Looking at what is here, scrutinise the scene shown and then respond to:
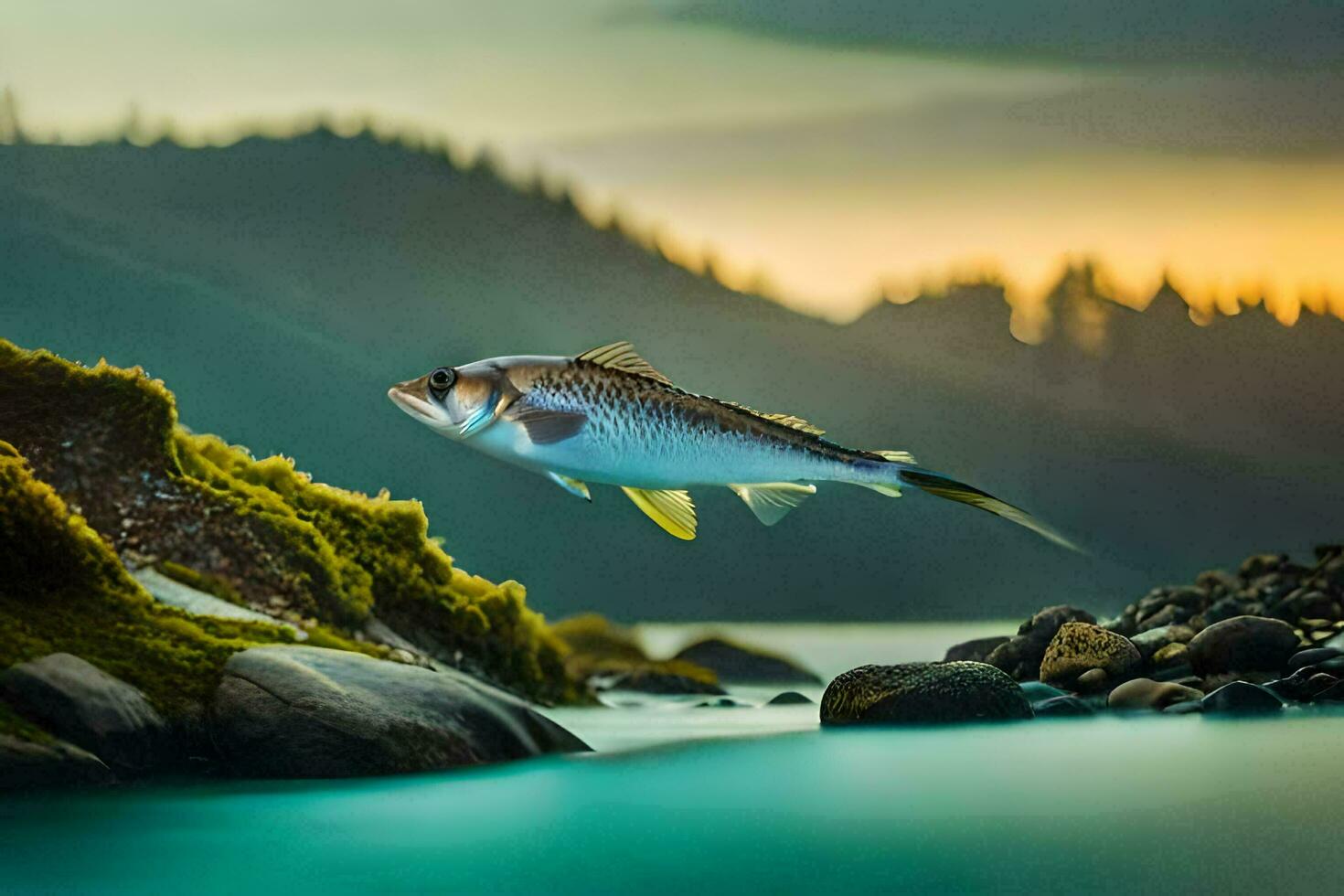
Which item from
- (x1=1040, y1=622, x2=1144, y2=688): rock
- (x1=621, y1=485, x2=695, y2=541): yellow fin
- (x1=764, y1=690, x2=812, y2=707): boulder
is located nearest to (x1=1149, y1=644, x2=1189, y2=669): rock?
(x1=1040, y1=622, x2=1144, y2=688): rock

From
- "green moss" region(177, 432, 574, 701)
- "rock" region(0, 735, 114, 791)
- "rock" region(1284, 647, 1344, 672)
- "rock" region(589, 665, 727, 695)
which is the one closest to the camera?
"rock" region(0, 735, 114, 791)

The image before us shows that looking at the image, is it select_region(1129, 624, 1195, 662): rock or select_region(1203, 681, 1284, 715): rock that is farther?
select_region(1129, 624, 1195, 662): rock

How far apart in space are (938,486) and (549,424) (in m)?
1.17

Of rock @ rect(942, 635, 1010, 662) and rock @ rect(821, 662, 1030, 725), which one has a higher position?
rock @ rect(942, 635, 1010, 662)

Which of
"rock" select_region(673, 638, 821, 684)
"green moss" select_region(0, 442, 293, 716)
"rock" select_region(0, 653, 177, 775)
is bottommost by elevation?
"rock" select_region(0, 653, 177, 775)

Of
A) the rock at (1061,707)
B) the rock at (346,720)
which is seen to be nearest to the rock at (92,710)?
the rock at (346,720)

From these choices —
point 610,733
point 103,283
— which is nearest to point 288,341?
point 103,283

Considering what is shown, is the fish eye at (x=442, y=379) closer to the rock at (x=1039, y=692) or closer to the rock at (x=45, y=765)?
the rock at (x=45, y=765)

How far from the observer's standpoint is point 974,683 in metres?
6.87

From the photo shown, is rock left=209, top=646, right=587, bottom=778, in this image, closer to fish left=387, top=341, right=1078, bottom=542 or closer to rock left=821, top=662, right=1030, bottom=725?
rock left=821, top=662, right=1030, bottom=725

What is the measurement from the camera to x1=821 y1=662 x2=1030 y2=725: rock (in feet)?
22.3

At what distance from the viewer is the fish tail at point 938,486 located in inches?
151

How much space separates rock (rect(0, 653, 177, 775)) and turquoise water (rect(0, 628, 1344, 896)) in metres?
0.27

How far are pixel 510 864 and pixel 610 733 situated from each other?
7.85 feet
